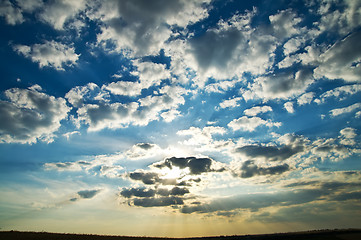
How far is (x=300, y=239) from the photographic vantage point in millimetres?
112938

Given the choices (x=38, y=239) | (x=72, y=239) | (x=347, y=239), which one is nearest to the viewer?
(x=38, y=239)

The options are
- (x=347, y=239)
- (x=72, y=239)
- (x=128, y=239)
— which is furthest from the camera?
(x=128, y=239)

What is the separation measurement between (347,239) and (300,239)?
22.1 meters

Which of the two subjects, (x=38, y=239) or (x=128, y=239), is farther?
(x=128, y=239)

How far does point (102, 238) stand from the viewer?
332 feet

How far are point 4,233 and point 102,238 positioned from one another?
1665 inches

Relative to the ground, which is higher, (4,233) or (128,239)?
(4,233)

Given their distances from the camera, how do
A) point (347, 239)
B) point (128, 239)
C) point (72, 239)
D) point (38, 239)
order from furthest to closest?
point (128, 239)
point (347, 239)
point (72, 239)
point (38, 239)

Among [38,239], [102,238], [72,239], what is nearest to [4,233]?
[38,239]

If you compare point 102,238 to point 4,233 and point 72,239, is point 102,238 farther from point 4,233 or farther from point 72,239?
point 4,233

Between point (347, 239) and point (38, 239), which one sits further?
point (347, 239)

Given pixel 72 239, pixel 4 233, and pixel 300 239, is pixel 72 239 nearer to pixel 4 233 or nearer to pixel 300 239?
pixel 4 233

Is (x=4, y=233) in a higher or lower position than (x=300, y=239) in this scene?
higher

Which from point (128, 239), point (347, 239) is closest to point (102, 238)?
point (128, 239)
